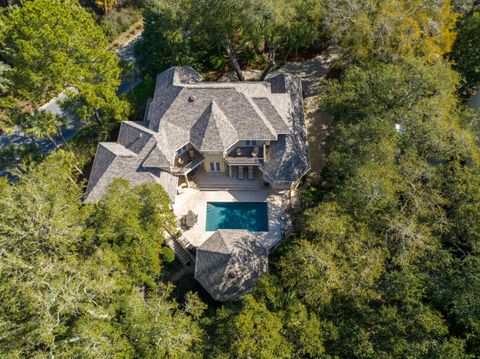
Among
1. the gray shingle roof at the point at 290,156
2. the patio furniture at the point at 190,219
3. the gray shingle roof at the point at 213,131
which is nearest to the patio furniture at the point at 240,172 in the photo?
the gray shingle roof at the point at 290,156

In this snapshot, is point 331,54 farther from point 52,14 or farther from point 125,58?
point 52,14

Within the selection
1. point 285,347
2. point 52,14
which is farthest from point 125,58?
point 285,347

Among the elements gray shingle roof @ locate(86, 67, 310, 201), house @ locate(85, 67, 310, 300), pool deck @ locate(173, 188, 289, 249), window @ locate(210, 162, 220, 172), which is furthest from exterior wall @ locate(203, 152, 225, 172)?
pool deck @ locate(173, 188, 289, 249)

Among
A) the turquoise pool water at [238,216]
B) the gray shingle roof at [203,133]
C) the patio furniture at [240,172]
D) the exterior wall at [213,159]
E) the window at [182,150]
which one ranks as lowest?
the turquoise pool water at [238,216]

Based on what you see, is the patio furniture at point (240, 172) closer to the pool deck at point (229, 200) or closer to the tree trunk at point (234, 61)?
the pool deck at point (229, 200)

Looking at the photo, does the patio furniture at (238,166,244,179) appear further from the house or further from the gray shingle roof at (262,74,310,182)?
the gray shingle roof at (262,74,310,182)

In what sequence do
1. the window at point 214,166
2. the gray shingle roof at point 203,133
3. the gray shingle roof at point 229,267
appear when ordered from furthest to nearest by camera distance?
1. the window at point 214,166
2. the gray shingle roof at point 203,133
3. the gray shingle roof at point 229,267
